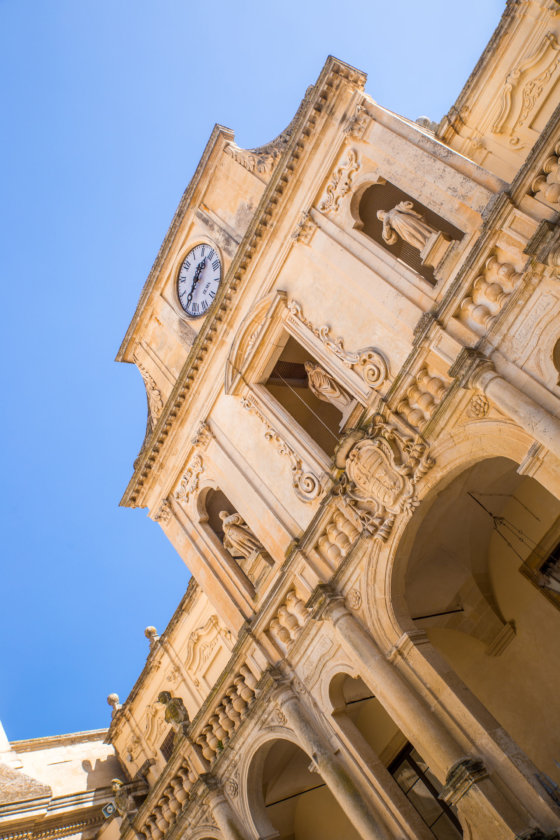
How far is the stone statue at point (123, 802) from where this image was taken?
13.9 m

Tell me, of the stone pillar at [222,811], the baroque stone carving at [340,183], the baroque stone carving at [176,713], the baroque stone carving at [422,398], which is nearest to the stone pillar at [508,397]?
the baroque stone carving at [422,398]

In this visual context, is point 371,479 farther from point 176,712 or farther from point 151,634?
point 151,634

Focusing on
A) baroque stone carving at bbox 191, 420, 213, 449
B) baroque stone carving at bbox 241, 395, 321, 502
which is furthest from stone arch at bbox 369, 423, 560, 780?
baroque stone carving at bbox 191, 420, 213, 449

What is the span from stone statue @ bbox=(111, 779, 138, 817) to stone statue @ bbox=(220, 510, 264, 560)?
568 cm

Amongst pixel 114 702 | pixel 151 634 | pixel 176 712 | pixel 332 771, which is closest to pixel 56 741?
pixel 114 702

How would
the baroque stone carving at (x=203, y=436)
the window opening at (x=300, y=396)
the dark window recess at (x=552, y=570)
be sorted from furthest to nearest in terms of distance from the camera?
1. the baroque stone carving at (x=203, y=436)
2. the window opening at (x=300, y=396)
3. the dark window recess at (x=552, y=570)

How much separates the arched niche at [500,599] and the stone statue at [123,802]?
741cm

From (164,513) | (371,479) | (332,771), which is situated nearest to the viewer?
(332,771)

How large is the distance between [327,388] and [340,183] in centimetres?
366

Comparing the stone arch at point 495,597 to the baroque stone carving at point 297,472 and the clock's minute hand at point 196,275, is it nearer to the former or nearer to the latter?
the baroque stone carving at point 297,472

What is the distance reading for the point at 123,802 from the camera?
14039mm

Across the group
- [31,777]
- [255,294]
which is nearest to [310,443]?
[255,294]

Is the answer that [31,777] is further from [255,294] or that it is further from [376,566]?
[255,294]

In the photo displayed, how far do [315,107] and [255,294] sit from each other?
11.9ft
